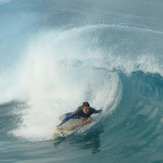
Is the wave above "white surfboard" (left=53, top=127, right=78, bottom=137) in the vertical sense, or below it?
above

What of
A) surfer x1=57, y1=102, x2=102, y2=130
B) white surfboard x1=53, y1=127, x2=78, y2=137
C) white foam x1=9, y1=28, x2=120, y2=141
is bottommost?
white surfboard x1=53, y1=127, x2=78, y2=137

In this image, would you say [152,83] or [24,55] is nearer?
[152,83]

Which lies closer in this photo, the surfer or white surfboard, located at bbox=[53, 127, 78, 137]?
white surfboard, located at bbox=[53, 127, 78, 137]

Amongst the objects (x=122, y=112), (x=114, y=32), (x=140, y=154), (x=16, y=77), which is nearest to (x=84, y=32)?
(x=114, y=32)

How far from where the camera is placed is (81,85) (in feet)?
59.5

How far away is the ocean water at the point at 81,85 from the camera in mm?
13195

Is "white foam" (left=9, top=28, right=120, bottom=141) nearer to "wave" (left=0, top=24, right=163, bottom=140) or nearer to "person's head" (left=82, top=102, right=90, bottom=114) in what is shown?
"wave" (left=0, top=24, right=163, bottom=140)

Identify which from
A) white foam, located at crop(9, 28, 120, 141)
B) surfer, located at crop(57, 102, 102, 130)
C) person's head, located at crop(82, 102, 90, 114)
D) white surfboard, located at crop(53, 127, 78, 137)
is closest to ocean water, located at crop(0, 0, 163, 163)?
white foam, located at crop(9, 28, 120, 141)

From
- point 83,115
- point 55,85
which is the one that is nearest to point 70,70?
point 55,85

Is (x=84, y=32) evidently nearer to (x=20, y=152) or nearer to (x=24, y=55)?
(x=24, y=55)

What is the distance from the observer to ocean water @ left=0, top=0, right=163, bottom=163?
13195 mm

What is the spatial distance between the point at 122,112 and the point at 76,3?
71.9 ft

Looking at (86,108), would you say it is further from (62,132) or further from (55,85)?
(55,85)

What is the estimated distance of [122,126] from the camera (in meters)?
14.7
